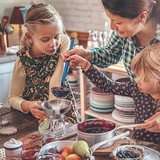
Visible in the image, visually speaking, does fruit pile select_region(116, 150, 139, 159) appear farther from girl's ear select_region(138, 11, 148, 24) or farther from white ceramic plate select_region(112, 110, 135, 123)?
white ceramic plate select_region(112, 110, 135, 123)

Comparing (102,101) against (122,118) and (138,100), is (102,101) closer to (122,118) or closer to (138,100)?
(122,118)

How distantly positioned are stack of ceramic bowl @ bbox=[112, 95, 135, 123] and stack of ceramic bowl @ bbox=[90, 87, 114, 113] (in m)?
0.16

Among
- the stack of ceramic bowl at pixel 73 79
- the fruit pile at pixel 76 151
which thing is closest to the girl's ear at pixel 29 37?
the fruit pile at pixel 76 151

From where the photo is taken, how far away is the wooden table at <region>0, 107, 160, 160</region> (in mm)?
1418

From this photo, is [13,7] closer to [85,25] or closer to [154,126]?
[85,25]

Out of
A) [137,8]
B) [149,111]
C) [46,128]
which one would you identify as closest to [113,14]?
[137,8]

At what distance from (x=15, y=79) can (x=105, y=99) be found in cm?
118

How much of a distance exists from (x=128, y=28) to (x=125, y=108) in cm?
130

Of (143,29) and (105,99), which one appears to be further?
(105,99)

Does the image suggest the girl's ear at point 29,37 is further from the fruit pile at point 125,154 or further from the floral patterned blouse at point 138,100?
the fruit pile at point 125,154

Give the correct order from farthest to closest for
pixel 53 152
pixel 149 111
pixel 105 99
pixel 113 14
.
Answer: pixel 105 99 → pixel 149 111 → pixel 113 14 → pixel 53 152

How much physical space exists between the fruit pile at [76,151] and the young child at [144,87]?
0.28 m

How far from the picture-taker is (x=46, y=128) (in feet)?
5.03

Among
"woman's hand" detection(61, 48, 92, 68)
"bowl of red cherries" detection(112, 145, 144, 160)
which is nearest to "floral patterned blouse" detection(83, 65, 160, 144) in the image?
"woman's hand" detection(61, 48, 92, 68)
